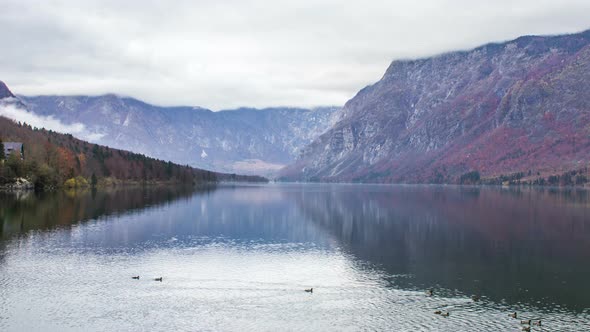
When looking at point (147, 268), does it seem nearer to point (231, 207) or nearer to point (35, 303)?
point (35, 303)

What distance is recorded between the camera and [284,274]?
68188mm

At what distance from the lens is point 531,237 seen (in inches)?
3959

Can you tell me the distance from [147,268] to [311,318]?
91.0 feet

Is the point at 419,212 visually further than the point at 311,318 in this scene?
Yes

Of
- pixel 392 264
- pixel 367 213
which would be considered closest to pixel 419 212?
pixel 367 213

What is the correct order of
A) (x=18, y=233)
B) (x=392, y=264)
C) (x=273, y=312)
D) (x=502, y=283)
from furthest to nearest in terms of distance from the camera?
(x=18, y=233) < (x=392, y=264) < (x=502, y=283) < (x=273, y=312)

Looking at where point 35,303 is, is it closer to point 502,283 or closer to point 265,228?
point 502,283

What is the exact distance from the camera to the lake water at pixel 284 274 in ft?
166

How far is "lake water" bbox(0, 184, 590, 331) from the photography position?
5050 centimetres

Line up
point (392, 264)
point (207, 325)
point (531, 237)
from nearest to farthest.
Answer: point (207, 325)
point (392, 264)
point (531, 237)

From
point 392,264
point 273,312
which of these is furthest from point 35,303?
point 392,264

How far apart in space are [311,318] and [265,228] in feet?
215

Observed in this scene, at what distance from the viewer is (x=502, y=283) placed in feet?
211

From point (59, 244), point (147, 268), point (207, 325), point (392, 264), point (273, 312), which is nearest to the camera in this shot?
point (207, 325)
